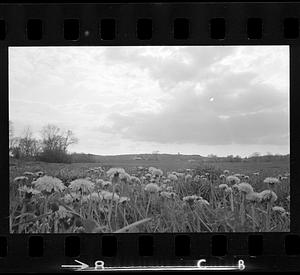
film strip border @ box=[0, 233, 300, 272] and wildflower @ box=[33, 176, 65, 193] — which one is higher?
wildflower @ box=[33, 176, 65, 193]

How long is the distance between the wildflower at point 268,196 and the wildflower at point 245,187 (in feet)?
0.18

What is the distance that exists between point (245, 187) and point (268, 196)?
0.12 meters

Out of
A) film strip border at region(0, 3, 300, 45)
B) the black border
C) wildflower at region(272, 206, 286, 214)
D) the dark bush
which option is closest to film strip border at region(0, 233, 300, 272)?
the black border

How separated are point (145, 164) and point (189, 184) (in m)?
0.23

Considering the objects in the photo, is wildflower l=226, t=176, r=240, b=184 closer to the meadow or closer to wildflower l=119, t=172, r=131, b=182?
the meadow

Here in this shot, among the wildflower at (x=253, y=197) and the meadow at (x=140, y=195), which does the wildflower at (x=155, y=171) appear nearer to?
the meadow at (x=140, y=195)

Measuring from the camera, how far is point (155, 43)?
229 cm

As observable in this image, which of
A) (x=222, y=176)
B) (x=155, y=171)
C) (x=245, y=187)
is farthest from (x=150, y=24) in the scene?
(x=245, y=187)

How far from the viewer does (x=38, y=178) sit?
7.73 feet

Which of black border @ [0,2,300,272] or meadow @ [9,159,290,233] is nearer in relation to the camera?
black border @ [0,2,300,272]

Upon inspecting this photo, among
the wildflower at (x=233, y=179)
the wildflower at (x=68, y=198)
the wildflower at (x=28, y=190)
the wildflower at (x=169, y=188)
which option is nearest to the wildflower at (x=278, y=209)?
the wildflower at (x=233, y=179)

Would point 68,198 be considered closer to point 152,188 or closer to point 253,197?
point 152,188

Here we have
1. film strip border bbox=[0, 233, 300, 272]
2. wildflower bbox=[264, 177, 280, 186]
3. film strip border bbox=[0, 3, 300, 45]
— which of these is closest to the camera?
film strip border bbox=[0, 3, 300, 45]

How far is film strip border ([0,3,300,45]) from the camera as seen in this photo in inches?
84.0
